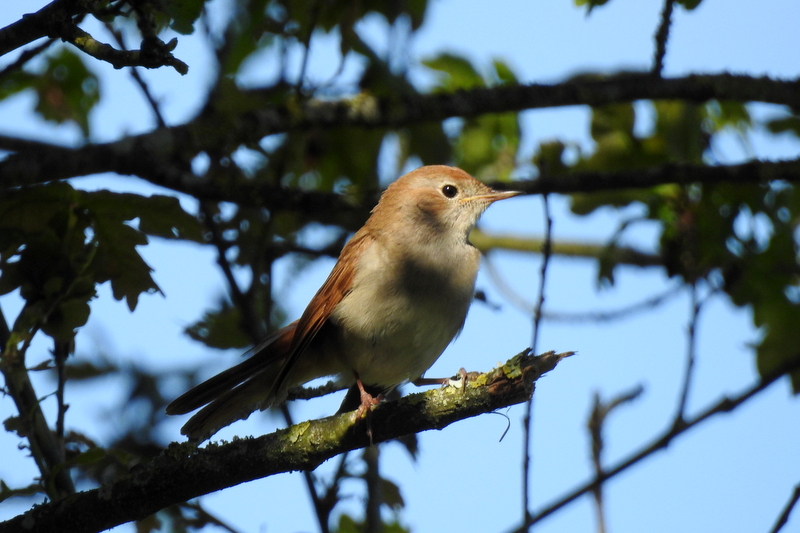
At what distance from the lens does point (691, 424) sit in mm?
3666

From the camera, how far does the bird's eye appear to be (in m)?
5.32

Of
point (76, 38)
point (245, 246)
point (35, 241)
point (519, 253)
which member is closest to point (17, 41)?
point (76, 38)

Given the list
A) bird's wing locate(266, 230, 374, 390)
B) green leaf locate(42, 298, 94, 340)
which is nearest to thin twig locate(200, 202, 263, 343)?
bird's wing locate(266, 230, 374, 390)

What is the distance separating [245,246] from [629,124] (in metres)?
3.09

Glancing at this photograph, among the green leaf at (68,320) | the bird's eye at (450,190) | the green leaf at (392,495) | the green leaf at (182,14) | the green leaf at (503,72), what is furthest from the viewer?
the green leaf at (503,72)

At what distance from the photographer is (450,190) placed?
17.5ft

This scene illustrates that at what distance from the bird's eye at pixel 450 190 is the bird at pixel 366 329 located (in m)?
0.45

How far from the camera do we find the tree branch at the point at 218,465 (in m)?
3.09

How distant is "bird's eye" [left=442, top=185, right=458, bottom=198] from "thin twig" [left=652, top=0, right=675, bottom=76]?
1571mm

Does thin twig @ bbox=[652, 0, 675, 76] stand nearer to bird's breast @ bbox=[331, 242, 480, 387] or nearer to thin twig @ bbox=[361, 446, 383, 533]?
bird's breast @ bbox=[331, 242, 480, 387]

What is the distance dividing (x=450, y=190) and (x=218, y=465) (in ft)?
8.95

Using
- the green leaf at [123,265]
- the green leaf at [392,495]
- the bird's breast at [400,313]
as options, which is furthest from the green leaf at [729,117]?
the green leaf at [123,265]

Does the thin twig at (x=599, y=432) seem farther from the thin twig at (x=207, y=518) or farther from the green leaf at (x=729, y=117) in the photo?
the green leaf at (x=729, y=117)

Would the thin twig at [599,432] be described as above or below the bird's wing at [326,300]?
below
